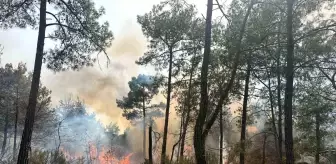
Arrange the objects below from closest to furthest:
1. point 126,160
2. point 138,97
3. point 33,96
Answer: point 33,96 < point 138,97 < point 126,160

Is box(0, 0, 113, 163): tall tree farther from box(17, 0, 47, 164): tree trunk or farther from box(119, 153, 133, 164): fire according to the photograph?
box(119, 153, 133, 164): fire

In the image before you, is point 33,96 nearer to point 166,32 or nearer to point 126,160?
point 166,32

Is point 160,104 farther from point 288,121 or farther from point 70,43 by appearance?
point 288,121

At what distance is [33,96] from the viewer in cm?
1173

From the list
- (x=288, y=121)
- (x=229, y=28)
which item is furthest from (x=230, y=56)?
(x=288, y=121)

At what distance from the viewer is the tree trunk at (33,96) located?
11271 millimetres

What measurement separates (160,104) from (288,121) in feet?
105

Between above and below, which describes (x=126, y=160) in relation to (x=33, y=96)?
below

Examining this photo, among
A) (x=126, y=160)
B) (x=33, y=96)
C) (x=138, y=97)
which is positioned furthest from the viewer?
(x=126, y=160)

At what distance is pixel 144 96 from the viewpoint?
132 feet

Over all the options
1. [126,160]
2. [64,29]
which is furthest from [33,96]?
[126,160]

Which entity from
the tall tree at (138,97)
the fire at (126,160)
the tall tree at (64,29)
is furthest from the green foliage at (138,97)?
the tall tree at (64,29)

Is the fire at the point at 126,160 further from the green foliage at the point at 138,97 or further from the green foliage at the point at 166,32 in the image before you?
the green foliage at the point at 166,32

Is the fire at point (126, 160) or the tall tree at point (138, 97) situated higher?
the tall tree at point (138, 97)
